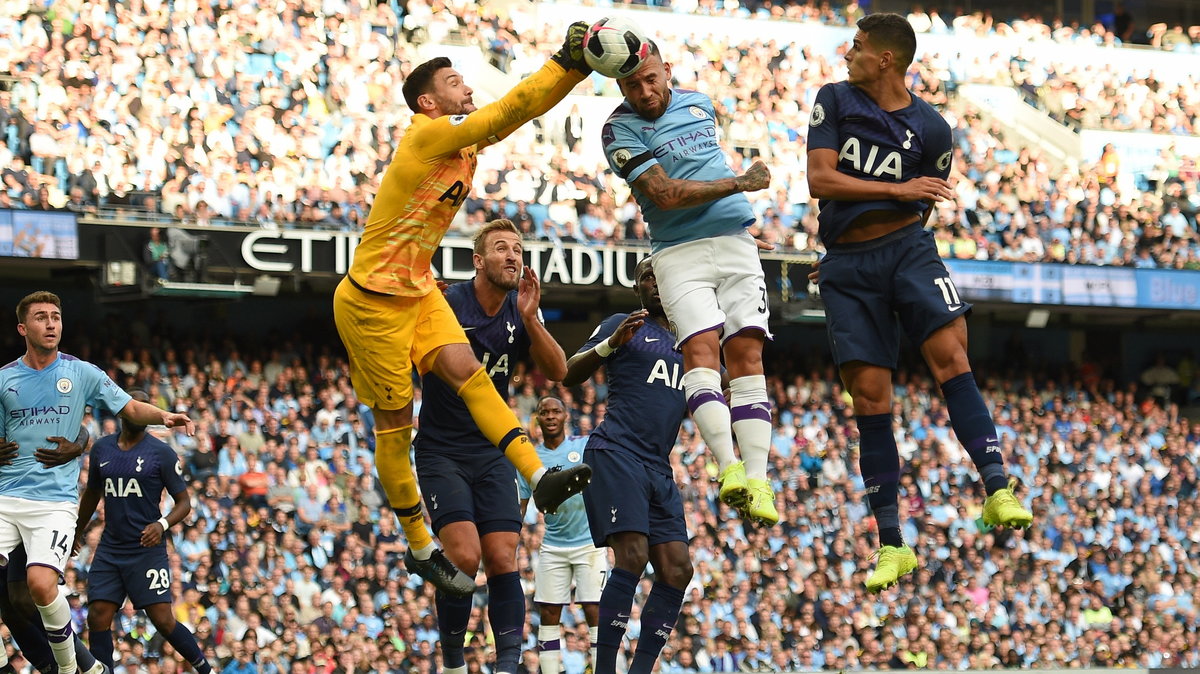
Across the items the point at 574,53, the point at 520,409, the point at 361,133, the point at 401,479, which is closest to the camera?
the point at 574,53

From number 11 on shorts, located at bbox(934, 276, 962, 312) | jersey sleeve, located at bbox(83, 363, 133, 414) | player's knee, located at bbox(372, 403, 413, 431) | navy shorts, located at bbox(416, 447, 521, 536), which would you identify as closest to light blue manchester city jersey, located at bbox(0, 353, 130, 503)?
jersey sleeve, located at bbox(83, 363, 133, 414)

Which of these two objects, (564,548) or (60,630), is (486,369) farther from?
(564,548)

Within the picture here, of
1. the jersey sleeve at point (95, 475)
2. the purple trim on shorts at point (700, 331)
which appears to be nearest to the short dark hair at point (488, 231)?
the purple trim on shorts at point (700, 331)

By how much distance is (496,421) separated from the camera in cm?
845

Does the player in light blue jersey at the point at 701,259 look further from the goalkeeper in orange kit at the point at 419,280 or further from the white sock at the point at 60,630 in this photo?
the white sock at the point at 60,630

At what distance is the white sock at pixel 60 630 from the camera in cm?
1056

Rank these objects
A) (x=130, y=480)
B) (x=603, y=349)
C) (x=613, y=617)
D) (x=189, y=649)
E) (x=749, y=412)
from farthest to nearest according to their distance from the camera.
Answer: (x=130, y=480), (x=189, y=649), (x=603, y=349), (x=613, y=617), (x=749, y=412)

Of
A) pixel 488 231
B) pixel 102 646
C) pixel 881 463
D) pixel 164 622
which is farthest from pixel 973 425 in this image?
pixel 102 646

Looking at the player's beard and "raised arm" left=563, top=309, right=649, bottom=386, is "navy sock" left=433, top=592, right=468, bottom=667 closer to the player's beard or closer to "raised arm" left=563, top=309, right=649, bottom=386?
"raised arm" left=563, top=309, right=649, bottom=386

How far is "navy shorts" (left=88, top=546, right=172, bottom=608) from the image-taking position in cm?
1225

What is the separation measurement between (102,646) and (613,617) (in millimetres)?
4907

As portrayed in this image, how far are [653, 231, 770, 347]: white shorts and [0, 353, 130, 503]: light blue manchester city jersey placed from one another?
4396 mm

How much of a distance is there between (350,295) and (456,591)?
1.82m

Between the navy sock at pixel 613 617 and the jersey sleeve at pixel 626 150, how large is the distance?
2545 millimetres
